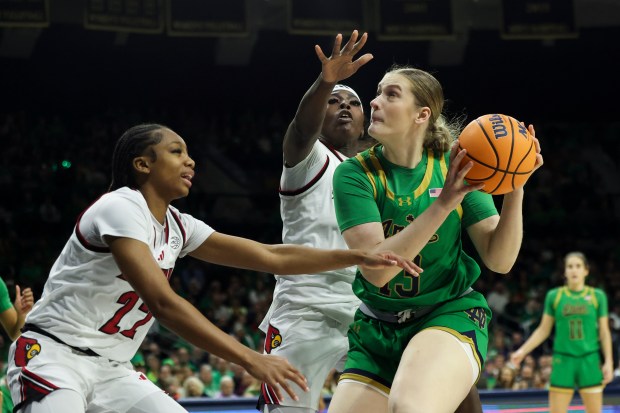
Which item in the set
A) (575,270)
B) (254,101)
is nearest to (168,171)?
(575,270)

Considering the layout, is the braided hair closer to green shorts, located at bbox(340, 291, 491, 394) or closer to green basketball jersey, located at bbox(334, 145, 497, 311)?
green basketball jersey, located at bbox(334, 145, 497, 311)

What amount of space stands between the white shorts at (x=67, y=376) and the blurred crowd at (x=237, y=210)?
24.7 ft

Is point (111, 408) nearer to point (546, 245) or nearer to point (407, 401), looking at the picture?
point (407, 401)

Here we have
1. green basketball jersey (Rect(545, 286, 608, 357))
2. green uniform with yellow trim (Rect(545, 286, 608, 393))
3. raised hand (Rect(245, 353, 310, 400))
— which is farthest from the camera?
green basketball jersey (Rect(545, 286, 608, 357))

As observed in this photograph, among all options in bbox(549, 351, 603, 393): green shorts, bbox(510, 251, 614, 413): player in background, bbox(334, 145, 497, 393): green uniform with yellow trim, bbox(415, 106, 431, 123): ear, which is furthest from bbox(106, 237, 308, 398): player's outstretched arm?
bbox(549, 351, 603, 393): green shorts

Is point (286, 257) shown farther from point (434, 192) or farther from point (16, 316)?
point (16, 316)

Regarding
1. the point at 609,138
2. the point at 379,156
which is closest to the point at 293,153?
the point at 379,156

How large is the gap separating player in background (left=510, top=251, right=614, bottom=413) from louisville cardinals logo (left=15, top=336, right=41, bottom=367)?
5849 millimetres

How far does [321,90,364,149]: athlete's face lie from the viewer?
488 centimetres

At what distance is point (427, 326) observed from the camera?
3639 mm

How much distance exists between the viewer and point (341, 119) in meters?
4.88

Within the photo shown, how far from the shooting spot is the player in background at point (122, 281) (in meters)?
3.27

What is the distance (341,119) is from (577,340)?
497 centimetres

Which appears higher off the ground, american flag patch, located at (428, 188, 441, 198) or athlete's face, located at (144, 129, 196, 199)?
athlete's face, located at (144, 129, 196, 199)
